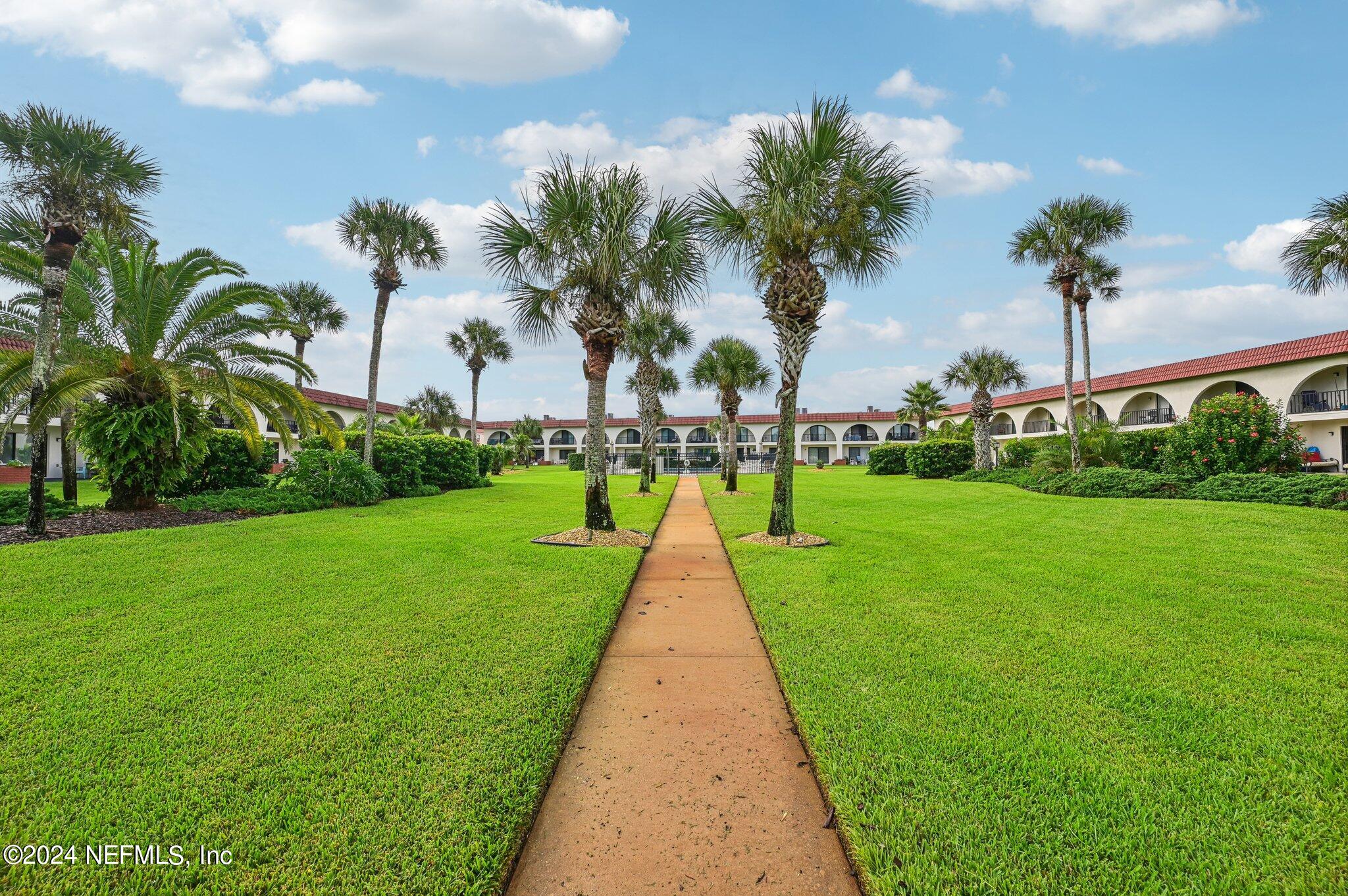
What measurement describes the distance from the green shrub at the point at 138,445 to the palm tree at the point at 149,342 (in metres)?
0.05

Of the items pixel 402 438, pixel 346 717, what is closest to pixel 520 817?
pixel 346 717

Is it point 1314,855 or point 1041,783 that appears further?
point 1041,783

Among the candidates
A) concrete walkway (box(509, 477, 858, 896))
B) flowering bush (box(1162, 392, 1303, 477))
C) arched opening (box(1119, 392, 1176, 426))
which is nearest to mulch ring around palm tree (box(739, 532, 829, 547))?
concrete walkway (box(509, 477, 858, 896))

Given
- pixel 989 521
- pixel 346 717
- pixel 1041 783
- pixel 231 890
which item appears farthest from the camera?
pixel 989 521

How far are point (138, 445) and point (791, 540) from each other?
502 inches

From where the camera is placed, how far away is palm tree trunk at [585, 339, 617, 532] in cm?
996

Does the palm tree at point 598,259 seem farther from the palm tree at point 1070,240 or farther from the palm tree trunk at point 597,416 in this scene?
the palm tree at point 1070,240

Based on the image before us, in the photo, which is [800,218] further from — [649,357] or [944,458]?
[944,458]

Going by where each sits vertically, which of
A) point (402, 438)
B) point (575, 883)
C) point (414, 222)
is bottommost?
point (575, 883)

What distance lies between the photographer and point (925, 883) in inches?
82.0

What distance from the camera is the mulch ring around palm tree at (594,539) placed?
30.5 feet

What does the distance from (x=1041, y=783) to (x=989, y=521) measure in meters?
10.4

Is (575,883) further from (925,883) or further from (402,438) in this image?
(402,438)

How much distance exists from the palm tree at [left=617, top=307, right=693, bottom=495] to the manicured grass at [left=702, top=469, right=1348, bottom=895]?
A: 1563 cm
